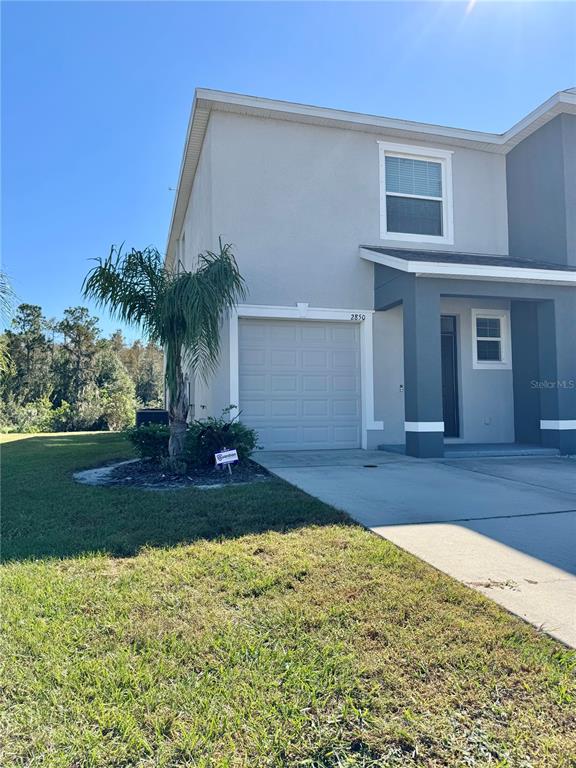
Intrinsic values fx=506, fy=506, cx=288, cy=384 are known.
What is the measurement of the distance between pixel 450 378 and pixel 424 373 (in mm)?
2617

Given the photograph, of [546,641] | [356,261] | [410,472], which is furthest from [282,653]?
[356,261]

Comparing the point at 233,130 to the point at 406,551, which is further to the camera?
the point at 233,130

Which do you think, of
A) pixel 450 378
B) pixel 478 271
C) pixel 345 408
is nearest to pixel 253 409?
pixel 345 408

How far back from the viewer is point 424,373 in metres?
8.69

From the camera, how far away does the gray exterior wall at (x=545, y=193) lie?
10211 millimetres

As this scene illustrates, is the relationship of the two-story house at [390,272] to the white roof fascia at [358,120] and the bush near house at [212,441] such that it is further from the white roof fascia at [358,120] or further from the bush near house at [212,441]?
the bush near house at [212,441]

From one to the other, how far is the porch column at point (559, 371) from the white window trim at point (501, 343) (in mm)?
1196

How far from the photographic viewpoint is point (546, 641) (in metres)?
2.62

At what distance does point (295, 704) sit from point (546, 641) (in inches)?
54.5

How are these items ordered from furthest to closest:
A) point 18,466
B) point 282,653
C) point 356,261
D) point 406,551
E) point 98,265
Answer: point 356,261 < point 18,466 < point 98,265 < point 406,551 < point 282,653

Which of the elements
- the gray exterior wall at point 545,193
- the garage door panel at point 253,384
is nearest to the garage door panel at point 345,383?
the garage door panel at point 253,384

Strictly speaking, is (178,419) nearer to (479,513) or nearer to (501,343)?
(479,513)

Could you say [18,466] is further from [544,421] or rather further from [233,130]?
[544,421]

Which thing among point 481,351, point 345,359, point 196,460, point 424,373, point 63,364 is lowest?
point 196,460
